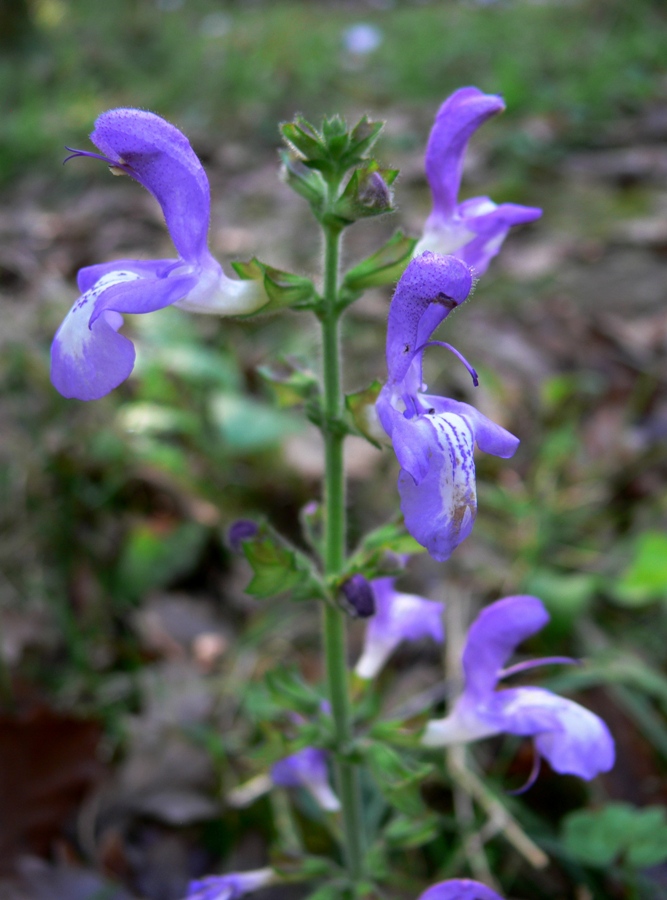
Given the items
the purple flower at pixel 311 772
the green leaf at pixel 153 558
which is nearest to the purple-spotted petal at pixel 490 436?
the purple flower at pixel 311 772

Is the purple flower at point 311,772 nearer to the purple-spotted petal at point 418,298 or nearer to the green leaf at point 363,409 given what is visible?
→ the green leaf at point 363,409

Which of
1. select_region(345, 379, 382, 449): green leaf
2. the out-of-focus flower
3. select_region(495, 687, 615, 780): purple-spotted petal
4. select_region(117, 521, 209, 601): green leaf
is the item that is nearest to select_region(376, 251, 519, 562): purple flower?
select_region(345, 379, 382, 449): green leaf

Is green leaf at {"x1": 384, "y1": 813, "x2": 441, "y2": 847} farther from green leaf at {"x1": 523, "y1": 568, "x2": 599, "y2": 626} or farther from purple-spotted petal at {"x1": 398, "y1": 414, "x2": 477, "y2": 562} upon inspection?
green leaf at {"x1": 523, "y1": 568, "x2": 599, "y2": 626}

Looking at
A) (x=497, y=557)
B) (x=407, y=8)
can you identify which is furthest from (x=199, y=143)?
(x=407, y=8)

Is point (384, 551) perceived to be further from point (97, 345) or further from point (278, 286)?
point (97, 345)

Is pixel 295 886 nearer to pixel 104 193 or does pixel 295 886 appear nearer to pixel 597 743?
pixel 597 743

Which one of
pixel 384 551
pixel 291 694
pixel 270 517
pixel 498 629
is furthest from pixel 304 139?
pixel 270 517
